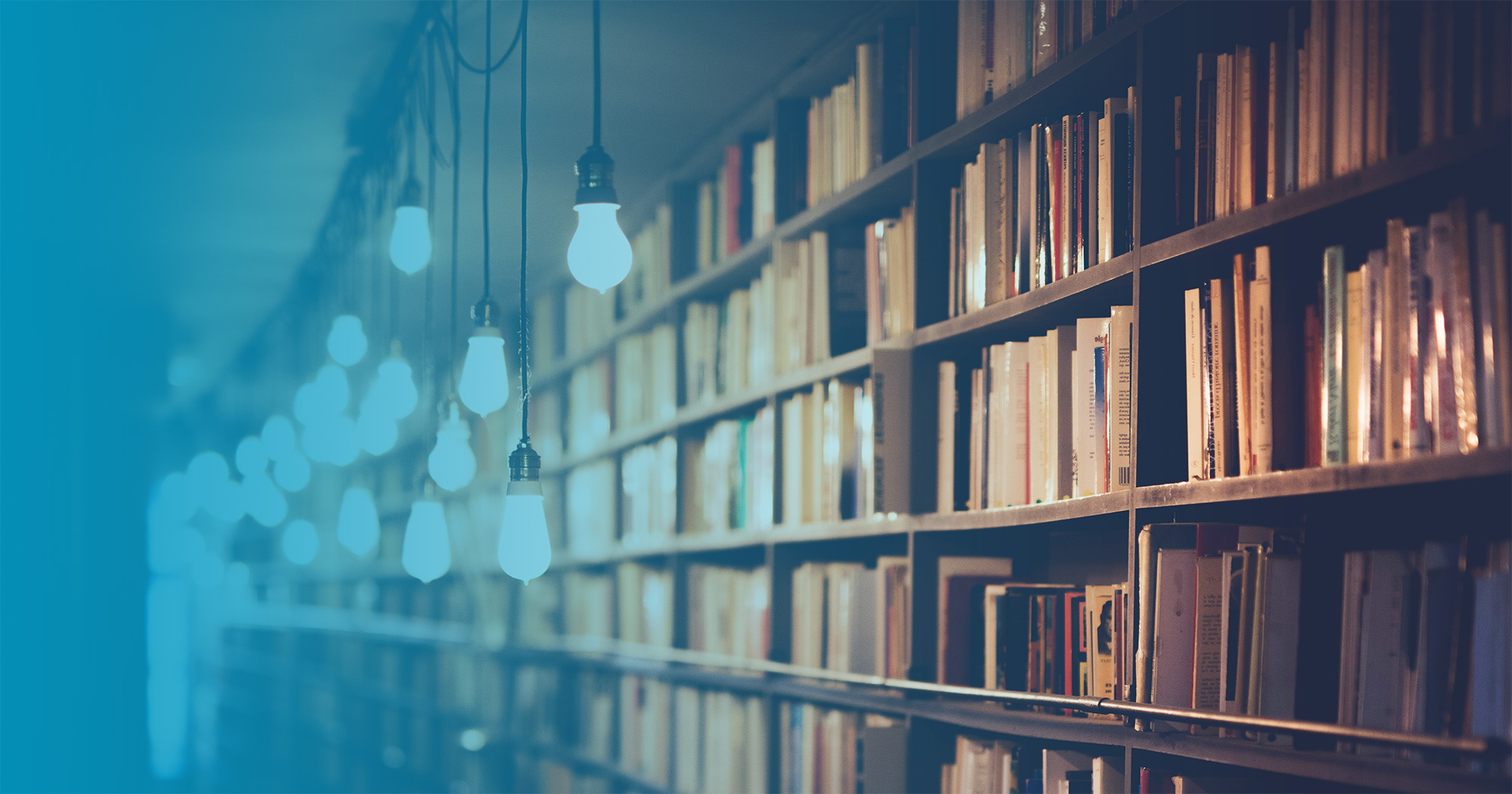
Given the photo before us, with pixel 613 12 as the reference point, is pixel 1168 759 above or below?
below

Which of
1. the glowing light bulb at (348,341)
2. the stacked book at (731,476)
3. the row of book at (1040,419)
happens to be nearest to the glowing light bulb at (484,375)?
the row of book at (1040,419)

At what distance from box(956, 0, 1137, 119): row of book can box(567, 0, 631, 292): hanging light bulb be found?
2.68 feet

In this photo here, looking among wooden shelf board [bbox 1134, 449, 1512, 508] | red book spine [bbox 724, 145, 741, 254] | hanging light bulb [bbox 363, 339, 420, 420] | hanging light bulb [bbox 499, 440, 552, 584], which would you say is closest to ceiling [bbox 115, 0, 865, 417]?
red book spine [bbox 724, 145, 741, 254]

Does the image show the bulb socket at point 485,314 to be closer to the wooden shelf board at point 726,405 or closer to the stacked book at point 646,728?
the wooden shelf board at point 726,405

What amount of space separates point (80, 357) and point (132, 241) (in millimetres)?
1093

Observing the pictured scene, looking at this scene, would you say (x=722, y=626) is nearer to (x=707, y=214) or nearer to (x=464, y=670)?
(x=707, y=214)

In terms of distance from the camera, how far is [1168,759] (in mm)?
1967

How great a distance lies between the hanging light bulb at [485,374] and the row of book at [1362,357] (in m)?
1.34

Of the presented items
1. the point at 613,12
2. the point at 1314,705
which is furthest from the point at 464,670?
the point at 1314,705

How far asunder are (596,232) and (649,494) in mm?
2468

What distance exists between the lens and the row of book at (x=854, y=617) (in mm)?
2844

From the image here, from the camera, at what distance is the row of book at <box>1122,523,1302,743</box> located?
5.62ft

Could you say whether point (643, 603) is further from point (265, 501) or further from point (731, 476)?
point (265, 501)

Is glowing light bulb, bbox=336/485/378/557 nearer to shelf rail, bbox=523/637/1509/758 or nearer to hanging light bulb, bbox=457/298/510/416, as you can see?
shelf rail, bbox=523/637/1509/758
